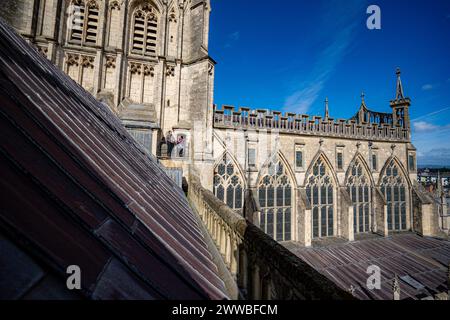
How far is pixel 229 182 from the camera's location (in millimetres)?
10734

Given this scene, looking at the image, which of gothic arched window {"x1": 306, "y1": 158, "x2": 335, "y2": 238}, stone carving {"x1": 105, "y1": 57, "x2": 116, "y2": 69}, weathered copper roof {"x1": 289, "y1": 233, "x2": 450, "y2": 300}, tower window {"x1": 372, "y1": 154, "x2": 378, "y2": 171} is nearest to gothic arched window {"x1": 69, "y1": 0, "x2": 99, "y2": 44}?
stone carving {"x1": 105, "y1": 57, "x2": 116, "y2": 69}

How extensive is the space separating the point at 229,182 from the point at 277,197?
9.39 ft

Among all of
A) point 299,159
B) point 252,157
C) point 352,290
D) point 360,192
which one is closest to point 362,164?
point 360,192

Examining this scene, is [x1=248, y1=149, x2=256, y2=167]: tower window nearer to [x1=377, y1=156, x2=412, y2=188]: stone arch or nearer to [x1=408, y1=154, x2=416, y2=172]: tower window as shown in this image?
[x1=377, y1=156, x2=412, y2=188]: stone arch

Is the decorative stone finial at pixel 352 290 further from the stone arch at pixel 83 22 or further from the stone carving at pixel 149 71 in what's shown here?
the stone arch at pixel 83 22

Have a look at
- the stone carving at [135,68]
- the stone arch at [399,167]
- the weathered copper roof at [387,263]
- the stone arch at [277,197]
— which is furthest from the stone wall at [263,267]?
the stone arch at [399,167]

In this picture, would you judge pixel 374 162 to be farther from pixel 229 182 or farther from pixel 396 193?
pixel 229 182

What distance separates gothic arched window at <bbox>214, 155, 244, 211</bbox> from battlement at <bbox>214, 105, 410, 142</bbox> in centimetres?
187

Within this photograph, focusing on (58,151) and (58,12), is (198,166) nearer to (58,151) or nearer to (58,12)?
(58,151)

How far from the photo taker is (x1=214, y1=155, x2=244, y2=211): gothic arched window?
10.6 meters

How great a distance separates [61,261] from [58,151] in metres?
0.86

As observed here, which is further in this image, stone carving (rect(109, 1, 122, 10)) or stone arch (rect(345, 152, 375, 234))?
stone arch (rect(345, 152, 375, 234))

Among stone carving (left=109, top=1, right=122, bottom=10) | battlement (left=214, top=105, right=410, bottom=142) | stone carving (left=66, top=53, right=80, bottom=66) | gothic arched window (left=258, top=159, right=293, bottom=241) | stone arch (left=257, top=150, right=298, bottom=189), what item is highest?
stone carving (left=109, top=1, right=122, bottom=10)

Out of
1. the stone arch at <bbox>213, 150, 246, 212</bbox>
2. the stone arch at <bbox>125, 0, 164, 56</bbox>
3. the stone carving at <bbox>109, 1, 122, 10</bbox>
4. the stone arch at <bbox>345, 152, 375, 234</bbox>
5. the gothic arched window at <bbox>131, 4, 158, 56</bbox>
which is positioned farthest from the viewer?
the stone arch at <bbox>345, 152, 375, 234</bbox>
